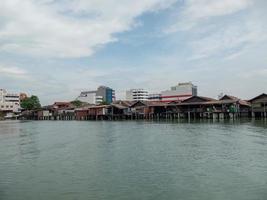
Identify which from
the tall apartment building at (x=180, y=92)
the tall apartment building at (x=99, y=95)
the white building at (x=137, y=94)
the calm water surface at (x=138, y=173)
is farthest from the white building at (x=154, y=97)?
the calm water surface at (x=138, y=173)

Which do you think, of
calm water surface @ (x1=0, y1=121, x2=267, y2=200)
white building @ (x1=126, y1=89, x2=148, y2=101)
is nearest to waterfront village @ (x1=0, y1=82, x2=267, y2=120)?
white building @ (x1=126, y1=89, x2=148, y2=101)

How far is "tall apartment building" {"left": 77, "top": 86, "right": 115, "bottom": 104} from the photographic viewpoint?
5300 inches

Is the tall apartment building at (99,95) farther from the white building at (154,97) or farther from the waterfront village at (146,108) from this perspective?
the white building at (154,97)

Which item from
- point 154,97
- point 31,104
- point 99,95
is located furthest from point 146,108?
point 99,95

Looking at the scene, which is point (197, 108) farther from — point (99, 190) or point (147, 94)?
point (147, 94)

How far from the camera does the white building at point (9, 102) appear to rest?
116 meters

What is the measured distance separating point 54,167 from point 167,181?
20.0ft

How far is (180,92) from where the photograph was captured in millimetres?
111750

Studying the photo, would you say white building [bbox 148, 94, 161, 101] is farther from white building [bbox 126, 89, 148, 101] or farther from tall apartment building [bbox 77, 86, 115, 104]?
tall apartment building [bbox 77, 86, 115, 104]

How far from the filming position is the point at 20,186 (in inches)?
523

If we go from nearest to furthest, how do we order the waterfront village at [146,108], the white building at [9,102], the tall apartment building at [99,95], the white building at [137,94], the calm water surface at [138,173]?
the calm water surface at [138,173] < the waterfront village at [146,108] < the white building at [9,102] < the white building at [137,94] < the tall apartment building at [99,95]

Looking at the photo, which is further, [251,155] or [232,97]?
[232,97]

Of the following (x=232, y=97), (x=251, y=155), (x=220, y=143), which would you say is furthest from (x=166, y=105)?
(x=251, y=155)

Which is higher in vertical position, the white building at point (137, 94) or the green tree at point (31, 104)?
the white building at point (137, 94)
